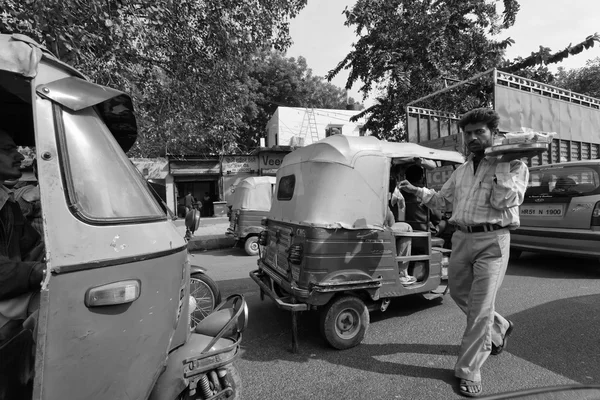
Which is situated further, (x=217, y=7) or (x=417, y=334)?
(x=217, y=7)

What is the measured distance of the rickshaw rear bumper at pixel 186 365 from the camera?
160 cm

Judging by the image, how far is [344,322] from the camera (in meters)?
3.40

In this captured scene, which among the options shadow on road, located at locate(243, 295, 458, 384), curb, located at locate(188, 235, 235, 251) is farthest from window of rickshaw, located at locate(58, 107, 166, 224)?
curb, located at locate(188, 235, 235, 251)

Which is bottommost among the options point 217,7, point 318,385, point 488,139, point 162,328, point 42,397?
point 318,385

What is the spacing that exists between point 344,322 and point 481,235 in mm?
1509

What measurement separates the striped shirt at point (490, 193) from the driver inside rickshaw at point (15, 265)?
2862 millimetres

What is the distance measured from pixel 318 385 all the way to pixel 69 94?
2.58 metres

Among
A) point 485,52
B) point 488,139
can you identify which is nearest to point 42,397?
point 488,139

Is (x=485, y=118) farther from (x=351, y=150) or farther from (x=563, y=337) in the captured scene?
(x=563, y=337)

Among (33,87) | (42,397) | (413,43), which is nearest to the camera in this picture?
(42,397)

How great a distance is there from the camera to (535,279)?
215 inches

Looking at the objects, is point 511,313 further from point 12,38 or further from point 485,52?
point 485,52

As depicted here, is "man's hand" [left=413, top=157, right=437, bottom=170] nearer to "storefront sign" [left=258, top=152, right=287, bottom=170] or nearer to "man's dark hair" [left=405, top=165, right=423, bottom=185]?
"man's dark hair" [left=405, top=165, right=423, bottom=185]

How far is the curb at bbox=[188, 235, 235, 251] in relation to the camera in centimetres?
970
